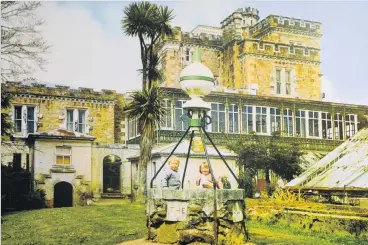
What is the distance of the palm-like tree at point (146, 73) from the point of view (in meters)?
14.5

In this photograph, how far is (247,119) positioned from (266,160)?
3.32m

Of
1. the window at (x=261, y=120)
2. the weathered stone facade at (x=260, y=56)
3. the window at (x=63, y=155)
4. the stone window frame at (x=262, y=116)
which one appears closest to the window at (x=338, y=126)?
the stone window frame at (x=262, y=116)

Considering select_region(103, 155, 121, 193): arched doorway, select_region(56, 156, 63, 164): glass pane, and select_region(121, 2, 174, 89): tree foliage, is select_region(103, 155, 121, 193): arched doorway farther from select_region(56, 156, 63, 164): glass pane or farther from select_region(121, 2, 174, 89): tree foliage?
select_region(121, 2, 174, 89): tree foliage


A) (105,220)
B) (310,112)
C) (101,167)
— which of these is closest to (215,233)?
(105,220)

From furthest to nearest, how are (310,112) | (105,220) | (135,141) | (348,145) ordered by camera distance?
(310,112), (135,141), (348,145), (105,220)

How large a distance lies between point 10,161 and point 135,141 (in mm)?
7091

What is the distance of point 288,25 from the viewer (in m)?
30.1

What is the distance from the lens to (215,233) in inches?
233

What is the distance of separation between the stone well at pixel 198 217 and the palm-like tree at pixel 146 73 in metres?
8.35

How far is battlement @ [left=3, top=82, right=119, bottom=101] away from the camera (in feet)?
49.0

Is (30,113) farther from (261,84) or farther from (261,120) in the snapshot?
(261,84)

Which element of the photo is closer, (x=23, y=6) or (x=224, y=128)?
(x=23, y=6)

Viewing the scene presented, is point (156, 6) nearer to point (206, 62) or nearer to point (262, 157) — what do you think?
point (262, 157)

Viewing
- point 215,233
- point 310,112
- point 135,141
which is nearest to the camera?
point 215,233
